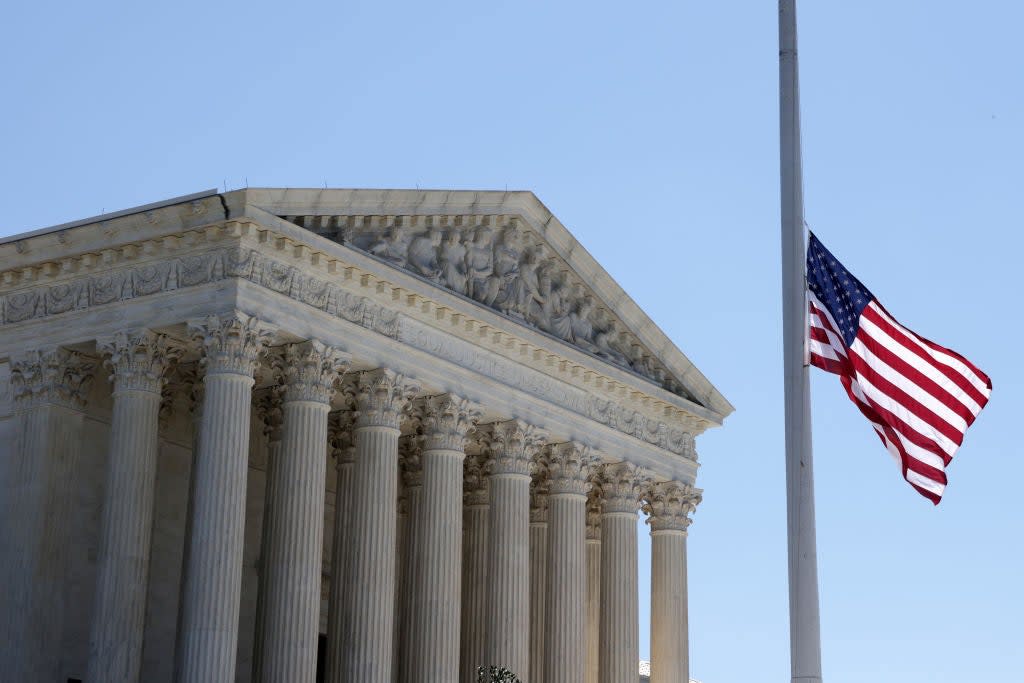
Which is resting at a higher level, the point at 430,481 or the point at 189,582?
the point at 430,481

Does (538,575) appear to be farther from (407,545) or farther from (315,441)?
(315,441)

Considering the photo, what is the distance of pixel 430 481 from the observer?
1943 inches

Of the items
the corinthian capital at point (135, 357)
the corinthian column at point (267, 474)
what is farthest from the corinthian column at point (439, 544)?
the corinthian capital at point (135, 357)

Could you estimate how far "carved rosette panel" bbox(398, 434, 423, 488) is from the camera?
54594 millimetres

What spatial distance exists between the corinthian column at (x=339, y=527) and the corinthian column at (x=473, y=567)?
5785 mm

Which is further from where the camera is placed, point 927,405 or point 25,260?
point 25,260

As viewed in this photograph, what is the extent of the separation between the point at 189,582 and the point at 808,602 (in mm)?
19534

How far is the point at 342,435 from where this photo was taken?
5134cm

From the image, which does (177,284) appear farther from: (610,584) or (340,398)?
(610,584)

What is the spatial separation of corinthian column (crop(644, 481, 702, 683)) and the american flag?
29494 millimetres

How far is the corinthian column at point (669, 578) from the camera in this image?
57.8 m

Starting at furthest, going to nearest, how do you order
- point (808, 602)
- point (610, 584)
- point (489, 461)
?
1. point (610, 584)
2. point (489, 461)
3. point (808, 602)

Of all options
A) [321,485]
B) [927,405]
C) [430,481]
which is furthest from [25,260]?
[927,405]

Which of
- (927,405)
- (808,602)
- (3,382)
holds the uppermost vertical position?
(3,382)
